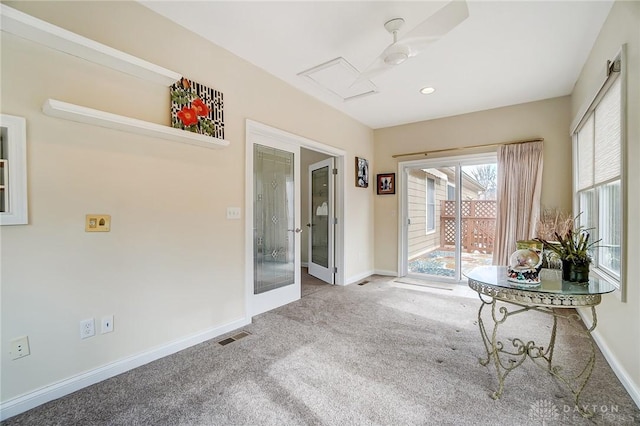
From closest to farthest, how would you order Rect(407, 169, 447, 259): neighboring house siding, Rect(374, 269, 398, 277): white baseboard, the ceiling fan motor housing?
the ceiling fan motor housing < Rect(407, 169, 447, 259): neighboring house siding < Rect(374, 269, 398, 277): white baseboard

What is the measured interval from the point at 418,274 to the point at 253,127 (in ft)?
11.7

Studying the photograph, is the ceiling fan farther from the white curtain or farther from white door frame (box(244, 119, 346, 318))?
the white curtain

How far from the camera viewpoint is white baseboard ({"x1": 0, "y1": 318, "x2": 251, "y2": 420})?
1.54m

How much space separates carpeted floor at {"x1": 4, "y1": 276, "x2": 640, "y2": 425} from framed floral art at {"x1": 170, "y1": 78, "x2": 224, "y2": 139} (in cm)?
183

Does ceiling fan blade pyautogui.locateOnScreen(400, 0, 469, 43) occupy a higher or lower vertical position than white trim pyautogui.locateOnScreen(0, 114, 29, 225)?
higher

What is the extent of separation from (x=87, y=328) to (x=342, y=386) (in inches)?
66.8

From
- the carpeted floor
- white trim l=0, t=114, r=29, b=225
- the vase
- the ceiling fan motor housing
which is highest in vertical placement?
the ceiling fan motor housing

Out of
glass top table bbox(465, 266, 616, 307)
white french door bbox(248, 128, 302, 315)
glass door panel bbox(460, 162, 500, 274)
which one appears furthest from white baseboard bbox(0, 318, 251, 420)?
glass door panel bbox(460, 162, 500, 274)

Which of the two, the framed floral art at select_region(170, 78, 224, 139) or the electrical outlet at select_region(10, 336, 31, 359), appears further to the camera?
the framed floral art at select_region(170, 78, 224, 139)

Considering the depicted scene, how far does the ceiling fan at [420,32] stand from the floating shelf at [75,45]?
5.25 ft

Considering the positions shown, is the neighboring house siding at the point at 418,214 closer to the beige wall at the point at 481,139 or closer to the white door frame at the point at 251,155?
the beige wall at the point at 481,139

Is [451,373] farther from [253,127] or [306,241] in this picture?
[306,241]

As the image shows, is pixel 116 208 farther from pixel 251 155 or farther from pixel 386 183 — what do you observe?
pixel 386 183

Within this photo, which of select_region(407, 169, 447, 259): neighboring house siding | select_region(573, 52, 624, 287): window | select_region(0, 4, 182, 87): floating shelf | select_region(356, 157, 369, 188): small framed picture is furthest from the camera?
select_region(407, 169, 447, 259): neighboring house siding
